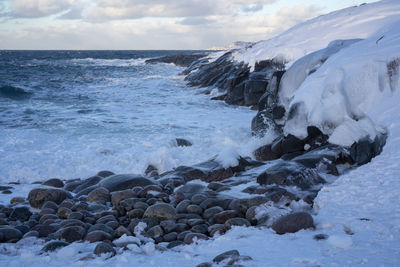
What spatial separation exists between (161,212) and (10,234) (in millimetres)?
1530

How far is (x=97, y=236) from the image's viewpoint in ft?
11.8

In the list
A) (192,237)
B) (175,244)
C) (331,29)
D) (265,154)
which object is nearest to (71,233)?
(175,244)

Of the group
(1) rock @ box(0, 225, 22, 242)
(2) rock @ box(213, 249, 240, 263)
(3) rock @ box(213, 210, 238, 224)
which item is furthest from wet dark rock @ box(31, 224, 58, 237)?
(2) rock @ box(213, 249, 240, 263)

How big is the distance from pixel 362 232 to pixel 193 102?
13.3 m

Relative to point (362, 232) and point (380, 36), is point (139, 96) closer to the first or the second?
point (380, 36)

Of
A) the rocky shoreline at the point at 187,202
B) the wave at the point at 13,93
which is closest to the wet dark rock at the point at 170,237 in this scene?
the rocky shoreline at the point at 187,202

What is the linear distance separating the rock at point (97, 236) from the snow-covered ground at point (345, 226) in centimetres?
12

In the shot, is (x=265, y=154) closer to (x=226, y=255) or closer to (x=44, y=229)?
(x=44, y=229)

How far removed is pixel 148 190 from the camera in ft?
16.9

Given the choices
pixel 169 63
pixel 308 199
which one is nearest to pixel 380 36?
pixel 308 199

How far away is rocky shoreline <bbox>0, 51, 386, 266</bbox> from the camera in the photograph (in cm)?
363

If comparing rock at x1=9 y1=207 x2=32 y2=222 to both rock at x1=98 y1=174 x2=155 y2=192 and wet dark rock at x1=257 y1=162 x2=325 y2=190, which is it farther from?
wet dark rock at x1=257 y1=162 x2=325 y2=190

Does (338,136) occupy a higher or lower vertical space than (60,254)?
higher

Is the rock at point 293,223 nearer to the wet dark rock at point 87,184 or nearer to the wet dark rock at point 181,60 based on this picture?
the wet dark rock at point 87,184
